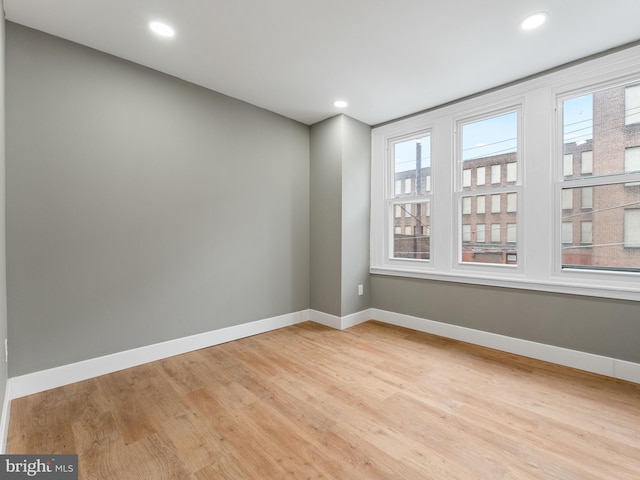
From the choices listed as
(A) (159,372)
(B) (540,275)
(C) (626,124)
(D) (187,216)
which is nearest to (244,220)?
(D) (187,216)

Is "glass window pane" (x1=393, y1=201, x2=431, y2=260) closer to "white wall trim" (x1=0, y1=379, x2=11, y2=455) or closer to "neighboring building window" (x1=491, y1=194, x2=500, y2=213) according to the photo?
"neighboring building window" (x1=491, y1=194, x2=500, y2=213)

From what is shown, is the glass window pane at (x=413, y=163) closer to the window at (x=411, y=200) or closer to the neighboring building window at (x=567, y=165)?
the window at (x=411, y=200)

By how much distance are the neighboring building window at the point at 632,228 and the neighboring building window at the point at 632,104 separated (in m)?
0.73

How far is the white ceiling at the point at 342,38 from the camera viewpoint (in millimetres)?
1946

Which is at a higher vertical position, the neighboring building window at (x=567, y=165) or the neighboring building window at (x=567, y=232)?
the neighboring building window at (x=567, y=165)

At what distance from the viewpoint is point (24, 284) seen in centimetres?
209

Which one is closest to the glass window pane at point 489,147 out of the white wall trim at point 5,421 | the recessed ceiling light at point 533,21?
the recessed ceiling light at point 533,21

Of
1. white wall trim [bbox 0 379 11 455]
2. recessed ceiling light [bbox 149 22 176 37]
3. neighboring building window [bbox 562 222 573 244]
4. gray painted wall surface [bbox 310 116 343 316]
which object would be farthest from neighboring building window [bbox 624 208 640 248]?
white wall trim [bbox 0 379 11 455]

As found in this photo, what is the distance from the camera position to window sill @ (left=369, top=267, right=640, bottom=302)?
236cm

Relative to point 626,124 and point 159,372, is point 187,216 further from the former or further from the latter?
point 626,124

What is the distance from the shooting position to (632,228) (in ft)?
7.88

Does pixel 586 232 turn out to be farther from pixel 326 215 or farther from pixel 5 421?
pixel 5 421

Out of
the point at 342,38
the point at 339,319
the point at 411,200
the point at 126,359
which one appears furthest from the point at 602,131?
the point at 126,359

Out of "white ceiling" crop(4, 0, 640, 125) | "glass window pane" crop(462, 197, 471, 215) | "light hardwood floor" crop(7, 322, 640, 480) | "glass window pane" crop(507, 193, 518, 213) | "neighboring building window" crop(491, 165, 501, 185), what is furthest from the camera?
"glass window pane" crop(462, 197, 471, 215)
